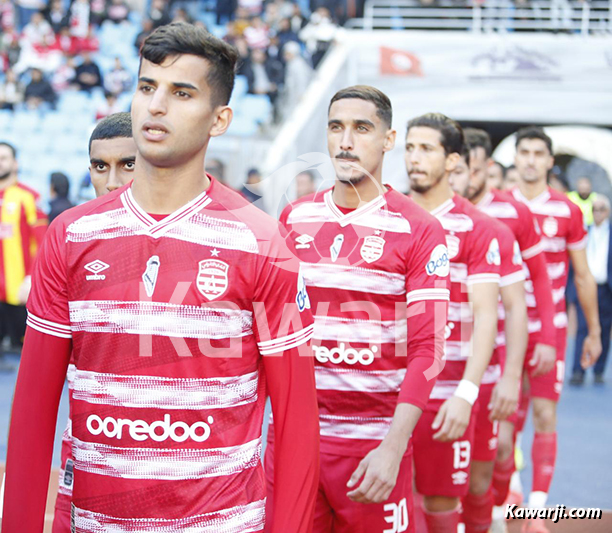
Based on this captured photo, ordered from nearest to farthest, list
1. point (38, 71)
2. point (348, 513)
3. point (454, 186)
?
point (348, 513)
point (454, 186)
point (38, 71)

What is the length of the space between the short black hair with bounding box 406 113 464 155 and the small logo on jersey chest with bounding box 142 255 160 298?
8.31ft

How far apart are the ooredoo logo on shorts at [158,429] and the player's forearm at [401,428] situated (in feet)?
3.05

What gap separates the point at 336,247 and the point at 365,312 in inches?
10.9

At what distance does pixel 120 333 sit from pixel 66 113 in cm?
1573

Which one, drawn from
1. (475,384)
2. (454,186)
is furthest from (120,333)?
(454,186)

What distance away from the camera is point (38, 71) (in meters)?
16.6

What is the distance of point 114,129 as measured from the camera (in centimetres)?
309

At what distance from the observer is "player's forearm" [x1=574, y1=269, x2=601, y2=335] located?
6.21m

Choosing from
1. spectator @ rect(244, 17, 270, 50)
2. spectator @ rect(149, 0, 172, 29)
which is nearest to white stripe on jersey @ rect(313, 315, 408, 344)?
spectator @ rect(244, 17, 270, 50)

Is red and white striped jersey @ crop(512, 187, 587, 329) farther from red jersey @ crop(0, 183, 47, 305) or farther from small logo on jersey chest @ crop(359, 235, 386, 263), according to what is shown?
red jersey @ crop(0, 183, 47, 305)

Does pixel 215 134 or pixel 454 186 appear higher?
pixel 215 134

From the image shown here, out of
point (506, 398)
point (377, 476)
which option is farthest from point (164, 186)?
point (506, 398)

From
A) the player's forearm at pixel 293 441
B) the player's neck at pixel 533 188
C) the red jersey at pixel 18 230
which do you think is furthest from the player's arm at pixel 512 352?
the red jersey at pixel 18 230

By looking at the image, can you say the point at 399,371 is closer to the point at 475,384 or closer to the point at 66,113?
Result: the point at 475,384
